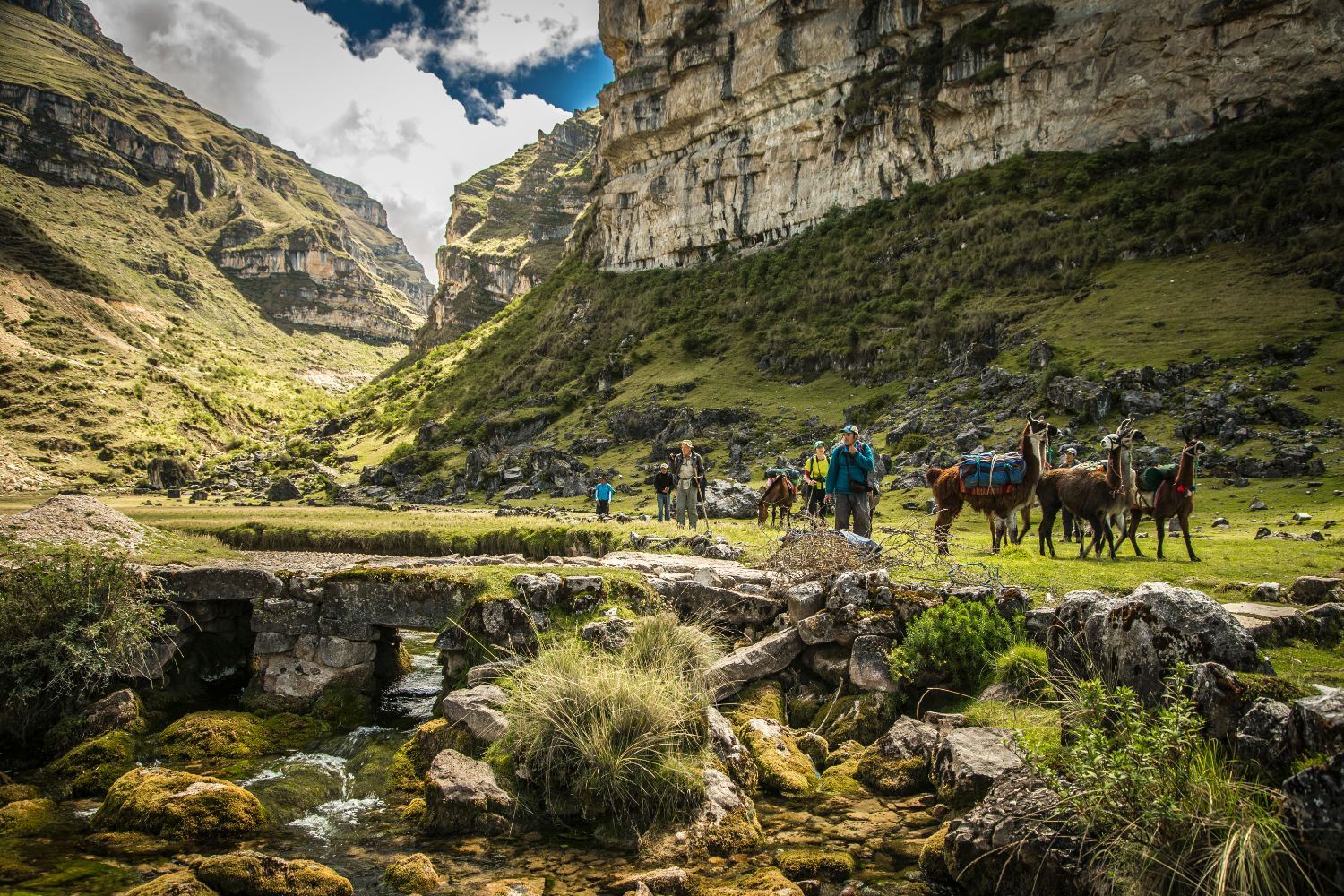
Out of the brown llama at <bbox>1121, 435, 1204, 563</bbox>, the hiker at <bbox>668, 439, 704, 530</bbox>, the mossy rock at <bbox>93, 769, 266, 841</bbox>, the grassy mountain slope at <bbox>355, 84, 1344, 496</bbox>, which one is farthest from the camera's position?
the grassy mountain slope at <bbox>355, 84, 1344, 496</bbox>

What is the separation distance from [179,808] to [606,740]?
4334 millimetres

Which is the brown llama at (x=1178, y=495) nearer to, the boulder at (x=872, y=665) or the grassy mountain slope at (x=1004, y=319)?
the boulder at (x=872, y=665)

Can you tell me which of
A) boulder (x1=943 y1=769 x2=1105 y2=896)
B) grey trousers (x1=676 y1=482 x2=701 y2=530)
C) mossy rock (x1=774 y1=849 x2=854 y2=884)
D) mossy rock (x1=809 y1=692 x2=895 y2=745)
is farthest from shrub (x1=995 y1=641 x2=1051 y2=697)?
grey trousers (x1=676 y1=482 x2=701 y2=530)

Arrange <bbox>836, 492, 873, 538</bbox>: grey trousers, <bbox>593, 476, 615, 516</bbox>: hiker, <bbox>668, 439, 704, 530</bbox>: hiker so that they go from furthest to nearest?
<bbox>593, 476, 615, 516</bbox>: hiker → <bbox>668, 439, 704, 530</bbox>: hiker → <bbox>836, 492, 873, 538</bbox>: grey trousers

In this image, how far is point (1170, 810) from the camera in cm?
432

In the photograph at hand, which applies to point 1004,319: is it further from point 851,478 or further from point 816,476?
point 851,478

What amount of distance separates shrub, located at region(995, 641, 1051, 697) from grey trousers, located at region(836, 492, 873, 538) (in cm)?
607

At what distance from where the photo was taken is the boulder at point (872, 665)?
8.75 m

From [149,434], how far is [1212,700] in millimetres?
112246

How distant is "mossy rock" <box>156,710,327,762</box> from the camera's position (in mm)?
9281

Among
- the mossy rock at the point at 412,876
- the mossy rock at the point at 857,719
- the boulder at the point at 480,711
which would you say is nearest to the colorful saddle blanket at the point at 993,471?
the mossy rock at the point at 857,719

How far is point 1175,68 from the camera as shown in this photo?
178 feet

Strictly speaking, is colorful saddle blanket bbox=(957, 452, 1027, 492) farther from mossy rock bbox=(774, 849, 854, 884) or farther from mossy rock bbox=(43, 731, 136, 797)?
mossy rock bbox=(43, 731, 136, 797)

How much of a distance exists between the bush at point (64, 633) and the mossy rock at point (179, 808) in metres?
3.36
